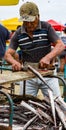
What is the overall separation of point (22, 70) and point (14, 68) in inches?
3.8

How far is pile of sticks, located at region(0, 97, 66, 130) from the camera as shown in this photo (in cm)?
407

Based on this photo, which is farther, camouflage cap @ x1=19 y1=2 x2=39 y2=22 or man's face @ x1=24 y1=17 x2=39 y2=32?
man's face @ x1=24 y1=17 x2=39 y2=32

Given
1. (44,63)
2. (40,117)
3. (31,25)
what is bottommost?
(40,117)

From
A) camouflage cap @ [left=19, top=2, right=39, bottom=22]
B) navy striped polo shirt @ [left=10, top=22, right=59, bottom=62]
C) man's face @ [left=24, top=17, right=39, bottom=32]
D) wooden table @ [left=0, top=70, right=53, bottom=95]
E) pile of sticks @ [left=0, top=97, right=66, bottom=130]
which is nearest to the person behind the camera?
pile of sticks @ [left=0, top=97, right=66, bottom=130]

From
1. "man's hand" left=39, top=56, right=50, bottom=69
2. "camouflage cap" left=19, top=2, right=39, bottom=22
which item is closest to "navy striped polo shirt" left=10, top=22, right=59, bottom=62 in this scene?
"camouflage cap" left=19, top=2, right=39, bottom=22

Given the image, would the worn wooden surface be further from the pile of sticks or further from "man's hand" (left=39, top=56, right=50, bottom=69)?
the pile of sticks

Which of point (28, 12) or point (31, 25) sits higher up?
point (28, 12)

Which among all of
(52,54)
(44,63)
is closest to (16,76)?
(44,63)

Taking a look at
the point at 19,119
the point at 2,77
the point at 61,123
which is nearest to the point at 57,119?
the point at 61,123

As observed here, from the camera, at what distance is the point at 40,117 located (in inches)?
163

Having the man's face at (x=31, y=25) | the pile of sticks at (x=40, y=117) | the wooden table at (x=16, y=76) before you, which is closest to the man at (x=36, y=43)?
the man's face at (x=31, y=25)

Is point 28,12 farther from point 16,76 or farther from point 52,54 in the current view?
point 16,76

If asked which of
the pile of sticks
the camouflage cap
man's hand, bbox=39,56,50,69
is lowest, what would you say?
the pile of sticks

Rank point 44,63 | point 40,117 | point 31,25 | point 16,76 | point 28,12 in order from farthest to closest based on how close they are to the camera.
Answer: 1. point 31,25
2. point 28,12
3. point 44,63
4. point 16,76
5. point 40,117
